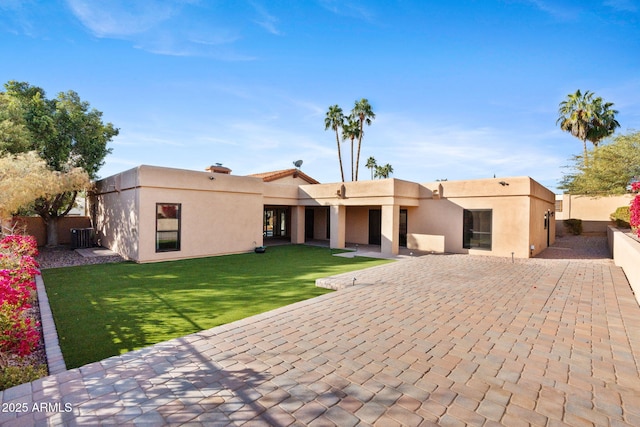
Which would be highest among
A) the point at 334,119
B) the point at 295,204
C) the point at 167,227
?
the point at 334,119

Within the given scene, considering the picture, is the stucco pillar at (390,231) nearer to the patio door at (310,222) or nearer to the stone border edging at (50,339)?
the patio door at (310,222)

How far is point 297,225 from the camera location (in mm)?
20344

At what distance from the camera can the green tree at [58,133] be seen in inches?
578

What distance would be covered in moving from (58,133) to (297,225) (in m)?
13.9

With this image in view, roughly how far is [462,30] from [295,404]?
1380cm

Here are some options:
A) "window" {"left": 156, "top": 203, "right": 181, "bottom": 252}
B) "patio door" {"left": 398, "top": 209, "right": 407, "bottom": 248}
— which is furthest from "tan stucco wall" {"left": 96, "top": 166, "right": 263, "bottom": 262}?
"patio door" {"left": 398, "top": 209, "right": 407, "bottom": 248}

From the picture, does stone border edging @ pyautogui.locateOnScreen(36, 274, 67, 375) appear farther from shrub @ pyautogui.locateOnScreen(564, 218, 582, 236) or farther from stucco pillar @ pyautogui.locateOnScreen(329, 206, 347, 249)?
shrub @ pyautogui.locateOnScreen(564, 218, 582, 236)

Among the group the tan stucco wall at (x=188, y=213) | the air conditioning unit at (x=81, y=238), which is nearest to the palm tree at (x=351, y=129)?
the tan stucco wall at (x=188, y=213)

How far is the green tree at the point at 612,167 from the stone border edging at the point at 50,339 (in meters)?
26.4

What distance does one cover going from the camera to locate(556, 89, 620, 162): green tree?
1140 inches

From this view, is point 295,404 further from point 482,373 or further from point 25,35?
point 25,35

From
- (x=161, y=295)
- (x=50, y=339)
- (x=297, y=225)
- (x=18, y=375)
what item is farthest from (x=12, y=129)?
(x=297, y=225)

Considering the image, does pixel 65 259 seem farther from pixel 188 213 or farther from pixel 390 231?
pixel 390 231

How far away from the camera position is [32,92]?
15984 millimetres
